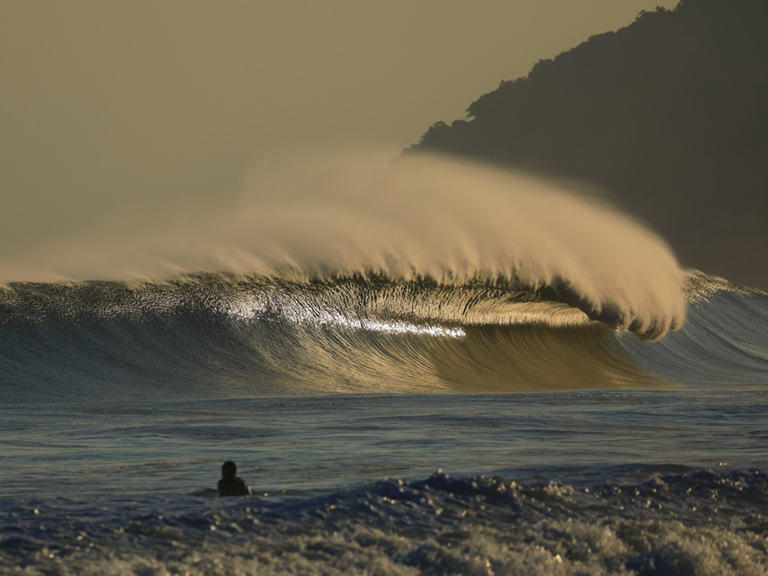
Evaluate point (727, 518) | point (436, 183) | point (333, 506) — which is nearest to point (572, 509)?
point (727, 518)

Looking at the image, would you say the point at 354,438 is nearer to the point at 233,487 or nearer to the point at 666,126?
the point at 233,487

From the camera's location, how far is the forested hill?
355 ft

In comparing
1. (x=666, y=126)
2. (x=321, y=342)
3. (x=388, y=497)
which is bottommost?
(x=388, y=497)

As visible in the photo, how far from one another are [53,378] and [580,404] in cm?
602

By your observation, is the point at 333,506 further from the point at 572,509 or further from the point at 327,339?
the point at 327,339

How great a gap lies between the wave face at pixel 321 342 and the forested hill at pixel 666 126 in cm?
8595

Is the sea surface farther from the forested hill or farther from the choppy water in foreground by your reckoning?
the forested hill

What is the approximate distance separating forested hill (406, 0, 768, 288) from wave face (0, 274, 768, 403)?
282ft

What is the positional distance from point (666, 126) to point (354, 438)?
4673 inches

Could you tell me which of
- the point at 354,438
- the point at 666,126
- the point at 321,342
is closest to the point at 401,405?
the point at 354,438

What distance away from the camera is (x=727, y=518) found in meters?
5.11

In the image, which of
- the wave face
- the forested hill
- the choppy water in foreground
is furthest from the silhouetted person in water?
the forested hill

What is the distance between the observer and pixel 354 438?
25.1 ft

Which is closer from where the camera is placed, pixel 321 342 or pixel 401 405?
pixel 401 405
